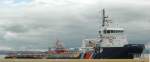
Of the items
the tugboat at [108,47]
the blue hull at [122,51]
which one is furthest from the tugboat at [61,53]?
the blue hull at [122,51]

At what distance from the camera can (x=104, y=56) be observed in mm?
139375

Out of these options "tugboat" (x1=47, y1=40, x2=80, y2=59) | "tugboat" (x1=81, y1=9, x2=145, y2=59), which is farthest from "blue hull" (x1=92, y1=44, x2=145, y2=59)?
"tugboat" (x1=47, y1=40, x2=80, y2=59)

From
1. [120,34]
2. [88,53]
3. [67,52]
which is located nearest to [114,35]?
[120,34]

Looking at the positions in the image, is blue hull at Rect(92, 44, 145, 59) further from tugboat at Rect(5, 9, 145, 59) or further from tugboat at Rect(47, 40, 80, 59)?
tugboat at Rect(47, 40, 80, 59)

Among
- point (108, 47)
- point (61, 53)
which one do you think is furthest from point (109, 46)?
point (61, 53)

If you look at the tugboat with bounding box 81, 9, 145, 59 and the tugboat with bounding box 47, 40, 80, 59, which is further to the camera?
the tugboat with bounding box 47, 40, 80, 59

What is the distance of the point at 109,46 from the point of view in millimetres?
137500

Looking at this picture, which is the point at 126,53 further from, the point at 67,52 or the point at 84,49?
the point at 67,52

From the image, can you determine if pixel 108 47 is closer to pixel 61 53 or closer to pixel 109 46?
pixel 109 46

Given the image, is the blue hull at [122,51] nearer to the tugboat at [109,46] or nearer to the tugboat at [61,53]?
the tugboat at [109,46]

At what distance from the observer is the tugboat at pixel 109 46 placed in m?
136

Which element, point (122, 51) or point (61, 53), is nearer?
point (122, 51)

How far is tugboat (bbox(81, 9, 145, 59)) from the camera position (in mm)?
135675

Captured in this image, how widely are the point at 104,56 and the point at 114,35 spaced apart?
8.07 m
